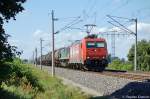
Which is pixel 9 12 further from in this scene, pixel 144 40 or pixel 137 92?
pixel 144 40

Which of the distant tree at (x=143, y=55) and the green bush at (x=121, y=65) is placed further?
the green bush at (x=121, y=65)

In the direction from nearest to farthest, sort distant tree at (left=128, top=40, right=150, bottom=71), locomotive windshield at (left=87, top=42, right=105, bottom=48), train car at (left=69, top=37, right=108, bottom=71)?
1. train car at (left=69, top=37, right=108, bottom=71)
2. locomotive windshield at (left=87, top=42, right=105, bottom=48)
3. distant tree at (left=128, top=40, right=150, bottom=71)

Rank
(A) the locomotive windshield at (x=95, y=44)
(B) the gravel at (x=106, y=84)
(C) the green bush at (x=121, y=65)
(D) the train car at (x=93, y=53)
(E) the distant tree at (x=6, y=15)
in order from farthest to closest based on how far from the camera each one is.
A: (C) the green bush at (x=121, y=65) → (A) the locomotive windshield at (x=95, y=44) → (D) the train car at (x=93, y=53) → (B) the gravel at (x=106, y=84) → (E) the distant tree at (x=6, y=15)

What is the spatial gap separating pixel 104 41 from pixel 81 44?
251 cm

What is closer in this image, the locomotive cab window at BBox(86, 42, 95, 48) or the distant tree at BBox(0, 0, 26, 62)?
the distant tree at BBox(0, 0, 26, 62)

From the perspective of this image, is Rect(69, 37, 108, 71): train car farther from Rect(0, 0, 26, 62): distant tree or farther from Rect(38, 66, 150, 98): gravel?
Rect(0, 0, 26, 62): distant tree

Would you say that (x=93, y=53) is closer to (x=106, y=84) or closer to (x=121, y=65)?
(x=106, y=84)

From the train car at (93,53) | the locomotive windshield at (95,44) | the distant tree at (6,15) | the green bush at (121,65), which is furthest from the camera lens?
the green bush at (121,65)

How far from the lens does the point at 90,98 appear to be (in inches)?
847

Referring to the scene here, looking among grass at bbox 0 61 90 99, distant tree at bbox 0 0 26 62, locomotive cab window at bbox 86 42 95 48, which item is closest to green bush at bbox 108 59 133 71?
locomotive cab window at bbox 86 42 95 48

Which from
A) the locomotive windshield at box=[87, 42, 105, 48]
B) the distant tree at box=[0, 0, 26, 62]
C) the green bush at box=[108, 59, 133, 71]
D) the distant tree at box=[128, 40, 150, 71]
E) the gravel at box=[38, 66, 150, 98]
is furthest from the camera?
the green bush at box=[108, 59, 133, 71]

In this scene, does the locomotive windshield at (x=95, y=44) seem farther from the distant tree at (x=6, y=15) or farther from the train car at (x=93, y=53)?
the distant tree at (x=6, y=15)

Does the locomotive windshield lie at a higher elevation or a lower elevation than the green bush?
higher

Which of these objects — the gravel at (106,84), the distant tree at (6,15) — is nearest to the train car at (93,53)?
the gravel at (106,84)
